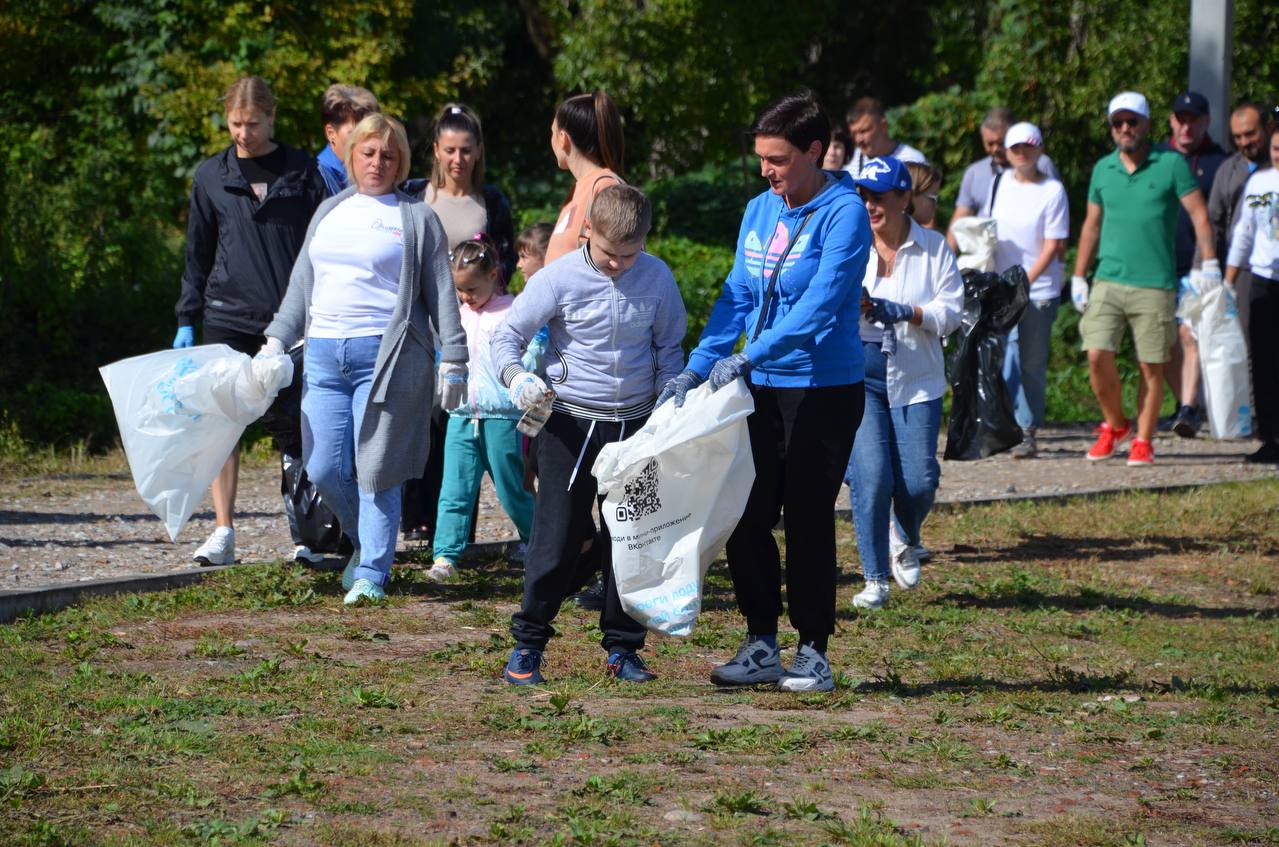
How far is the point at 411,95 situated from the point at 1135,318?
8.01 meters

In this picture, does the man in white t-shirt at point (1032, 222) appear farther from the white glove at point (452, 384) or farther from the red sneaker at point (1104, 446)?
the white glove at point (452, 384)

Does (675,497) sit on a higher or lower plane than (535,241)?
lower

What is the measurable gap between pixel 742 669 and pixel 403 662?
120 centimetres

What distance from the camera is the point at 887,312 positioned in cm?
734

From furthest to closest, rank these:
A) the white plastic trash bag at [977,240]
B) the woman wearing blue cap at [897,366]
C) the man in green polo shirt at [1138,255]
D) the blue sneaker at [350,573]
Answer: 1. the man in green polo shirt at [1138,255]
2. the white plastic trash bag at [977,240]
3. the blue sneaker at [350,573]
4. the woman wearing blue cap at [897,366]

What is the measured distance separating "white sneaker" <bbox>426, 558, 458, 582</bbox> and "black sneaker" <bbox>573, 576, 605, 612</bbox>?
60cm

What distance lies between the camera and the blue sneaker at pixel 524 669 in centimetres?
613

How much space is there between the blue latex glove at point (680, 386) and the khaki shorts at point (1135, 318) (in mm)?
6550

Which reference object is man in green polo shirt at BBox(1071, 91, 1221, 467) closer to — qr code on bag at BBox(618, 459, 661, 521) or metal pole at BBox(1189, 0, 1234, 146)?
metal pole at BBox(1189, 0, 1234, 146)

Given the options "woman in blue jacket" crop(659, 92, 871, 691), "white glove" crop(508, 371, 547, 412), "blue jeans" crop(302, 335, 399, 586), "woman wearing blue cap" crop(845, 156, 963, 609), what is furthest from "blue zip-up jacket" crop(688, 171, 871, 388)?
"blue jeans" crop(302, 335, 399, 586)

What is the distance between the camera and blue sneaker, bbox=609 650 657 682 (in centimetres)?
620

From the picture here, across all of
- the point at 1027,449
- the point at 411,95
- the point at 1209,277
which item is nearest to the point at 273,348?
the point at 1027,449

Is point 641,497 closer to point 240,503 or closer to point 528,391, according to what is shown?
point 528,391

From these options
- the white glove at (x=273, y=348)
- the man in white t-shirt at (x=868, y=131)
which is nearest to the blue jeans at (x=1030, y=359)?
the man in white t-shirt at (x=868, y=131)
